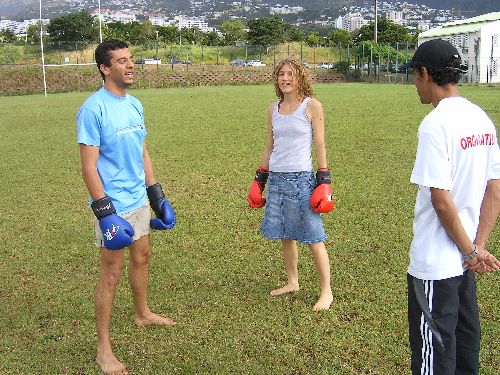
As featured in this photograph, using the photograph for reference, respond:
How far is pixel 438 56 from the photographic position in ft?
8.67

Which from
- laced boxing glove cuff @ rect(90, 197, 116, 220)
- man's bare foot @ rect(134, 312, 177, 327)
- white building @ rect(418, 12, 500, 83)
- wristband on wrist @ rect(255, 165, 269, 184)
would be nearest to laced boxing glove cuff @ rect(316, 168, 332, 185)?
wristband on wrist @ rect(255, 165, 269, 184)

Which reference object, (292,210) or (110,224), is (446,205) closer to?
(110,224)

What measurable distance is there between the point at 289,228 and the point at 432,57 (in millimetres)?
2258

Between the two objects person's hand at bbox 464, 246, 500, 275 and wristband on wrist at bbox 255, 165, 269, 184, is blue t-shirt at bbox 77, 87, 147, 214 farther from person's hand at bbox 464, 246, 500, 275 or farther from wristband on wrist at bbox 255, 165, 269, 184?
person's hand at bbox 464, 246, 500, 275

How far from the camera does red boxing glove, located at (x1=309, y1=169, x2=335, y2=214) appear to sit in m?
4.49

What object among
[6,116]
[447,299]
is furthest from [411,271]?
[6,116]

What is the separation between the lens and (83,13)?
85562mm

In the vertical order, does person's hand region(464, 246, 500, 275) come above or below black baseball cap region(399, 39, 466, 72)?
below

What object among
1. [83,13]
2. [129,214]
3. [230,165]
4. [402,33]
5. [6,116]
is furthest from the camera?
[83,13]

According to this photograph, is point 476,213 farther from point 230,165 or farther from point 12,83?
point 12,83

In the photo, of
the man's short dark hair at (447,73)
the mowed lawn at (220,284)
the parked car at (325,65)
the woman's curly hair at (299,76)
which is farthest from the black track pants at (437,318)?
the parked car at (325,65)

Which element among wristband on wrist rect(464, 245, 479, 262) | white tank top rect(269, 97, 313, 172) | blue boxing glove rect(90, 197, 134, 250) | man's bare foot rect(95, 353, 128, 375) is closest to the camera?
wristband on wrist rect(464, 245, 479, 262)

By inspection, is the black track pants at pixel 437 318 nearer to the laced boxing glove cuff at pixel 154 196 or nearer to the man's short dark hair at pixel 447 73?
the man's short dark hair at pixel 447 73

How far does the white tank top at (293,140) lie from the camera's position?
4.55 metres
